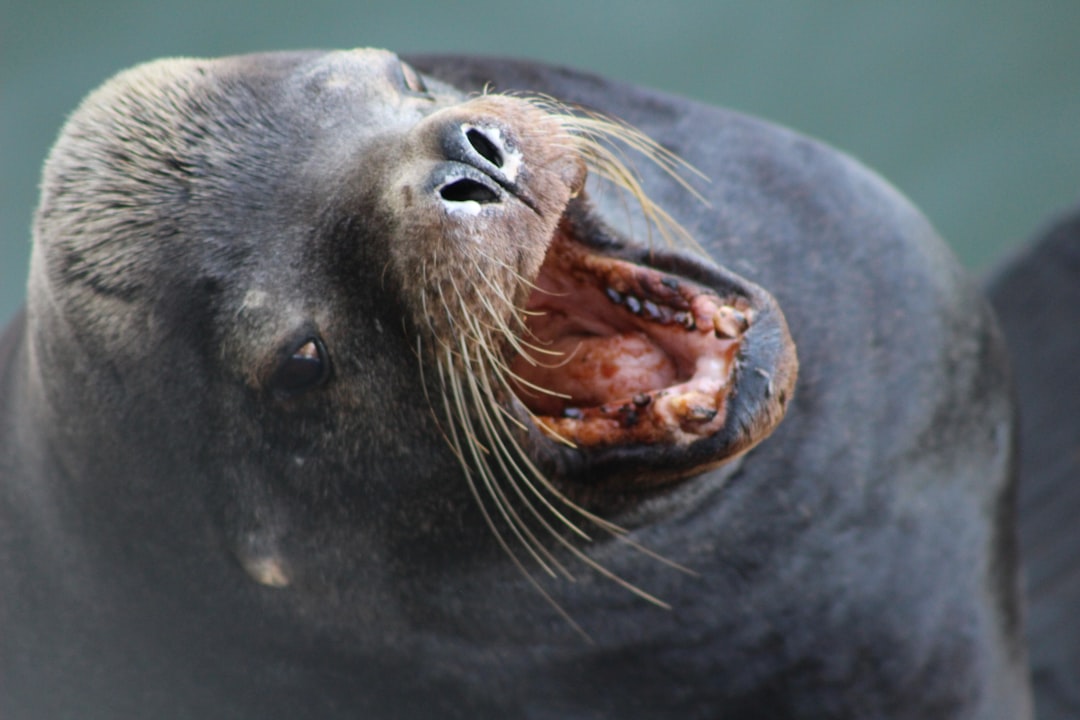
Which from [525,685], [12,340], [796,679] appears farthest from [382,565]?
[12,340]

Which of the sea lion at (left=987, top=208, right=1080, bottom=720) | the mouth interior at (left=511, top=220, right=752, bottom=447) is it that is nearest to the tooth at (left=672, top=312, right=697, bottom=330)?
the mouth interior at (left=511, top=220, right=752, bottom=447)

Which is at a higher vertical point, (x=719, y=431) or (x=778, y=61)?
(x=719, y=431)

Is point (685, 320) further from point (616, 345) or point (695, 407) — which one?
point (695, 407)

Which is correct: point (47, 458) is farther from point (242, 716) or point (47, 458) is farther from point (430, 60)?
point (430, 60)

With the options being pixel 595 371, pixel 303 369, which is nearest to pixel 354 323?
pixel 303 369

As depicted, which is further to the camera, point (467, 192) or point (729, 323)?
point (729, 323)

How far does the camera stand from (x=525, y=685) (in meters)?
3.19

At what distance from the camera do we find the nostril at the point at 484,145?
2539 mm

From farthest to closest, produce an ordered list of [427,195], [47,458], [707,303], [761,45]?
[761,45] → [47,458] → [707,303] → [427,195]

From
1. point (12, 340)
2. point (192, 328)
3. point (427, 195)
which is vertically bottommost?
point (12, 340)

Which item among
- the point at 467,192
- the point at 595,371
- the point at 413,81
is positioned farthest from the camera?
the point at 413,81

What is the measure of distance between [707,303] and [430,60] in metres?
1.50

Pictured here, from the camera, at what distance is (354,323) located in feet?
8.55

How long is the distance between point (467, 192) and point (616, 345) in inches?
24.5
